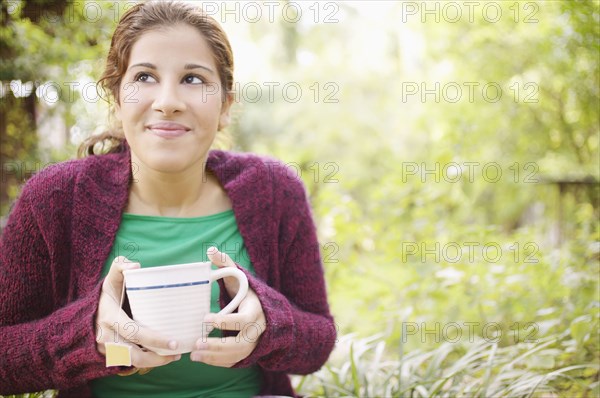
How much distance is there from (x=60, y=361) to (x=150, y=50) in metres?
0.85

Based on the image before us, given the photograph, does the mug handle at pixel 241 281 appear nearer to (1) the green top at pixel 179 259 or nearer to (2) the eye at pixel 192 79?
(1) the green top at pixel 179 259

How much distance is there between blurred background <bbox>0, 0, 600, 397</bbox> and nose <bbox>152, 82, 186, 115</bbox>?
516 millimetres

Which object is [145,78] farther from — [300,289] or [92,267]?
[300,289]

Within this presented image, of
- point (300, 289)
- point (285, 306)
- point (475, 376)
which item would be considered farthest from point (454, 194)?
point (285, 306)

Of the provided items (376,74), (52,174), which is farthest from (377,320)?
(376,74)

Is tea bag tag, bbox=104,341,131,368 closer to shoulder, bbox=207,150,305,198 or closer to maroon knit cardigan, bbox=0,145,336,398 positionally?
maroon knit cardigan, bbox=0,145,336,398

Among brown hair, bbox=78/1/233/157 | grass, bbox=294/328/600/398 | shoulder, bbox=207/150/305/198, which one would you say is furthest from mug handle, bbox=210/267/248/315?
grass, bbox=294/328/600/398

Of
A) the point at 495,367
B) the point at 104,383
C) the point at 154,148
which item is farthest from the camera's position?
the point at 495,367

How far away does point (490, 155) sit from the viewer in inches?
210

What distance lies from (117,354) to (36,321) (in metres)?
0.42

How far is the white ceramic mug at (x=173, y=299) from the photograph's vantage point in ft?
3.69

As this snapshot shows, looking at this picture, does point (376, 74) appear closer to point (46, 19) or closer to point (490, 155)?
point (490, 155)

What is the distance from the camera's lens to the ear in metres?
1.83

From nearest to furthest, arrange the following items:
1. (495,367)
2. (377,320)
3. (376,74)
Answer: (495,367) → (377,320) → (376,74)
